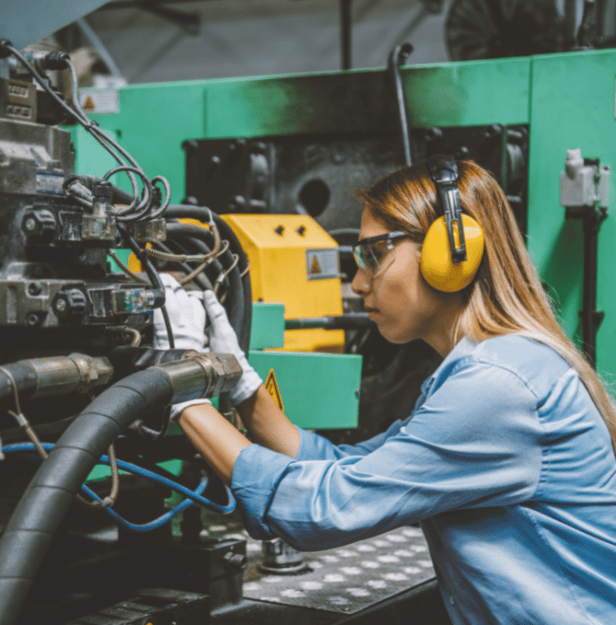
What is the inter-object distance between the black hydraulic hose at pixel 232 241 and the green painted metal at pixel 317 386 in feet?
0.73

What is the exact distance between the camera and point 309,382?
1.66m

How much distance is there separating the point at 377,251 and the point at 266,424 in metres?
0.35

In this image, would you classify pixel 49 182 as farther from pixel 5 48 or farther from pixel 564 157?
pixel 564 157

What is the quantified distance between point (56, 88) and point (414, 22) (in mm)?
5738

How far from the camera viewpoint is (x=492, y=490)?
1.02 metres

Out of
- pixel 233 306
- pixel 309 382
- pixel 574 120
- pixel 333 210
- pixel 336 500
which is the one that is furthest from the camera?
pixel 333 210

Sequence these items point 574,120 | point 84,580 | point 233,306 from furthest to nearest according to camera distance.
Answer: point 574,120
point 84,580
point 233,306

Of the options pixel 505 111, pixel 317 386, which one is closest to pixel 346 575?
pixel 317 386

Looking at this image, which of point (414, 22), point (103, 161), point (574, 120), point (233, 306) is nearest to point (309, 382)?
point (233, 306)

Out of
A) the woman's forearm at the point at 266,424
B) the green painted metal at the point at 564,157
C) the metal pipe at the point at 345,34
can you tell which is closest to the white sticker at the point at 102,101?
the green painted metal at the point at 564,157

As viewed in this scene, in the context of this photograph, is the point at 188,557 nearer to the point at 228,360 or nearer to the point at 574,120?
the point at 228,360

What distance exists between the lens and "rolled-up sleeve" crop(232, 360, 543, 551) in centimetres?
100

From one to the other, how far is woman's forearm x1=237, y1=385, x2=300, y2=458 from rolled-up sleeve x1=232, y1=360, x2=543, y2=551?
290 mm

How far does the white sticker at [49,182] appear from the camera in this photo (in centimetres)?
108
